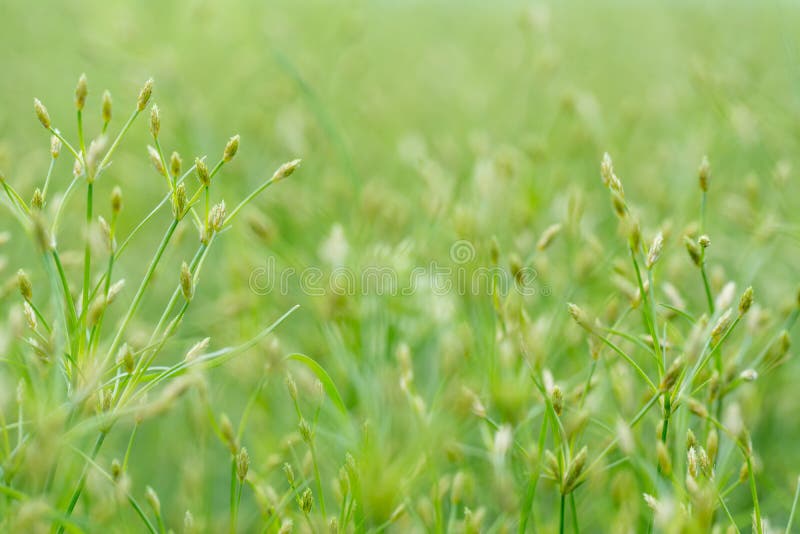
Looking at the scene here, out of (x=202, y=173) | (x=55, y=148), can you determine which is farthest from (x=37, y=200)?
(x=202, y=173)

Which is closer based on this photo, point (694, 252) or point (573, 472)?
point (573, 472)

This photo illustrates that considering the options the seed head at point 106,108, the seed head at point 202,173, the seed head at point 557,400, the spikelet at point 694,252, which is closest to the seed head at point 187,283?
the seed head at point 202,173

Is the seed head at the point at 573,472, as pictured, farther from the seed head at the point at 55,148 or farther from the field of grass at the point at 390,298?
the seed head at the point at 55,148

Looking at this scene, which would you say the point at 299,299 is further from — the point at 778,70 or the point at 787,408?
the point at 778,70

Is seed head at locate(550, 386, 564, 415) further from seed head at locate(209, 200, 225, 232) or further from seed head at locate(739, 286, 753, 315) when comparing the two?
seed head at locate(209, 200, 225, 232)

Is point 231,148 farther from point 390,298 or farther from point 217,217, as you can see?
point 390,298

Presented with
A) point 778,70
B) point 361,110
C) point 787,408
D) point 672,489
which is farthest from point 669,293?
point 778,70
